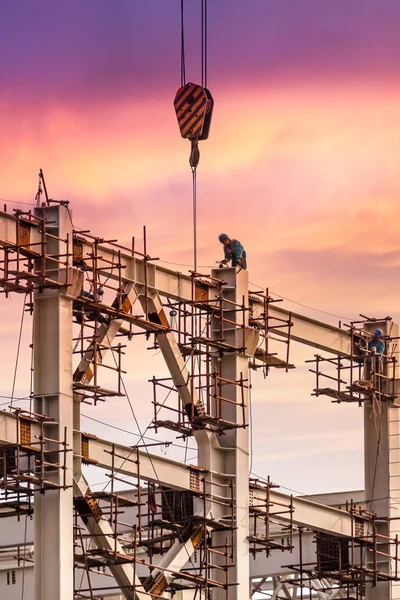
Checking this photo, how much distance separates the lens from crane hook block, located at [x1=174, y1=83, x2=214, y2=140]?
2084 inches

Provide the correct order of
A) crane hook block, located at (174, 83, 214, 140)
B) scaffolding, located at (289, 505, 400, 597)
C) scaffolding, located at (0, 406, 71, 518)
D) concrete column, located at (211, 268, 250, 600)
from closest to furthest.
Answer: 1. scaffolding, located at (0, 406, 71, 518)
2. concrete column, located at (211, 268, 250, 600)
3. crane hook block, located at (174, 83, 214, 140)
4. scaffolding, located at (289, 505, 400, 597)

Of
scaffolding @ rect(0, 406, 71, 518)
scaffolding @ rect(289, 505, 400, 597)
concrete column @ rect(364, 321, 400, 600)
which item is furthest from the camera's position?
concrete column @ rect(364, 321, 400, 600)

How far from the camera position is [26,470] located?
4406 cm

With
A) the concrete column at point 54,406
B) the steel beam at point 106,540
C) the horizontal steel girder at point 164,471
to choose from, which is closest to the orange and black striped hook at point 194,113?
the concrete column at point 54,406

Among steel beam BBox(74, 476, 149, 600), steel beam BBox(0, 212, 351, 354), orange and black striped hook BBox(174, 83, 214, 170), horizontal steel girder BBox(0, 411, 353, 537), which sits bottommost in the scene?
steel beam BBox(74, 476, 149, 600)

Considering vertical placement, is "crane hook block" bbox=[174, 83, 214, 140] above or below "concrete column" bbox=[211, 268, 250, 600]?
above

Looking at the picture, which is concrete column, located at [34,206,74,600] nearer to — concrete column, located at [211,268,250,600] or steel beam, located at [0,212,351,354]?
steel beam, located at [0,212,351,354]

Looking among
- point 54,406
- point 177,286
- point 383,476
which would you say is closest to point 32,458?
point 54,406

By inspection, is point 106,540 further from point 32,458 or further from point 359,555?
point 359,555

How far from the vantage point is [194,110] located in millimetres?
53219

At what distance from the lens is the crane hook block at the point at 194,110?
52938 millimetres

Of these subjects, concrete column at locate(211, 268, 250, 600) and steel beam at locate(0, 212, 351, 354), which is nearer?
steel beam at locate(0, 212, 351, 354)

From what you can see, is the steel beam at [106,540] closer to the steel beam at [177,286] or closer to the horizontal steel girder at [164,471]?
the horizontal steel girder at [164,471]

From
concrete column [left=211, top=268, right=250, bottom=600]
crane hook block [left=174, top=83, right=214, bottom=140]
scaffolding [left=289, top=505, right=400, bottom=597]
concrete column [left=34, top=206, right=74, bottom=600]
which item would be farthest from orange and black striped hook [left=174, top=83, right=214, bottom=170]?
scaffolding [left=289, top=505, right=400, bottom=597]
